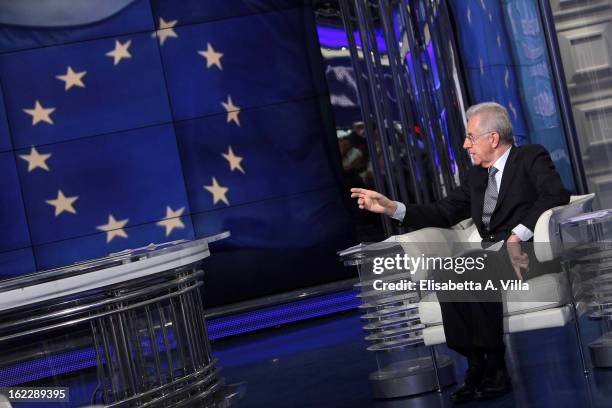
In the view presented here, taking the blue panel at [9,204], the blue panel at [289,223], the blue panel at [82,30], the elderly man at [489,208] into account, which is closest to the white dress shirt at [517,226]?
the elderly man at [489,208]

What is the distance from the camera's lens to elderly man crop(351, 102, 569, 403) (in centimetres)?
357

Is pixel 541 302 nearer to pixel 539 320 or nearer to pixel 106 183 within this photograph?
pixel 539 320

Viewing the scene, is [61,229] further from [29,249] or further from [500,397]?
[500,397]

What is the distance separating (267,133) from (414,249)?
353 centimetres

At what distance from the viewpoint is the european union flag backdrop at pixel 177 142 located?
6.96 meters

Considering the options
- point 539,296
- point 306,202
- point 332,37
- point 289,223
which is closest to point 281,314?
point 289,223

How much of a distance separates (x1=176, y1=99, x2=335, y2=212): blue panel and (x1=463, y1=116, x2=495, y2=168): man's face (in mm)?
3435

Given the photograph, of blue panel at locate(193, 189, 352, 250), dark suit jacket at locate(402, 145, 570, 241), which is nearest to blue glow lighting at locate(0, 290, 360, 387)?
blue panel at locate(193, 189, 352, 250)

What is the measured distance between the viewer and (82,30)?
7.02 meters

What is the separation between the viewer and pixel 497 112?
382cm

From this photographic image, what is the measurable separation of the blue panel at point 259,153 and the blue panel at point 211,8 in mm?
702

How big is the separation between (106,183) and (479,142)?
384 centimetres

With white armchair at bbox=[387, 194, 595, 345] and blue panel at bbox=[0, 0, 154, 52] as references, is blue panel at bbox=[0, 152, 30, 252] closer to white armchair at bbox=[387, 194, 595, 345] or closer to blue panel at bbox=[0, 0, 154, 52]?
blue panel at bbox=[0, 0, 154, 52]

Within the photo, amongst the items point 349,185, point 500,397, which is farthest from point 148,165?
point 500,397
